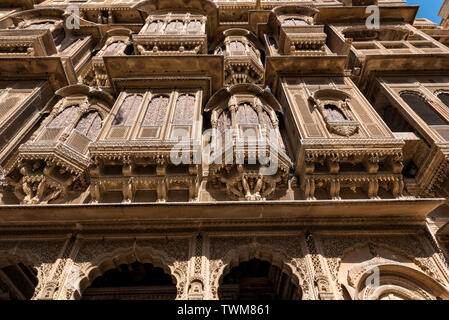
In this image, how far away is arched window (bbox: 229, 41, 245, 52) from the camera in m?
15.8

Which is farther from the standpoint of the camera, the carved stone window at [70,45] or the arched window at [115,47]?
the carved stone window at [70,45]

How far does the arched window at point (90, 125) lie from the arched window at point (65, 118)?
0.27 metres

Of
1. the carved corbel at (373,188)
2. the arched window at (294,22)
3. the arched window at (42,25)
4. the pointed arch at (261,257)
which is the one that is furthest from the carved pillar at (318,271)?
the arched window at (42,25)

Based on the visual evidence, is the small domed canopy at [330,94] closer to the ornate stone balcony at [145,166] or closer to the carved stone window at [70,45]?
the ornate stone balcony at [145,166]

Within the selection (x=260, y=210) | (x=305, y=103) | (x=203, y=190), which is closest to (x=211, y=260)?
(x=260, y=210)

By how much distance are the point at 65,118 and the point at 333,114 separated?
839 cm

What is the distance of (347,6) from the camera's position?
17.4 metres

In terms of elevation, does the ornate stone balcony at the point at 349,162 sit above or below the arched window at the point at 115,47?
below

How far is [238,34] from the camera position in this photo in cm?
1748

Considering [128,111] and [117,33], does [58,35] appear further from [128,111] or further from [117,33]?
[128,111]

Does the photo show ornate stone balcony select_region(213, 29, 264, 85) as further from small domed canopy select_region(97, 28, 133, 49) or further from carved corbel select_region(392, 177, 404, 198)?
carved corbel select_region(392, 177, 404, 198)

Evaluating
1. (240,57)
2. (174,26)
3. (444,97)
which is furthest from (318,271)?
(174,26)

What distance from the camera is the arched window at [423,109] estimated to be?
9.86 meters

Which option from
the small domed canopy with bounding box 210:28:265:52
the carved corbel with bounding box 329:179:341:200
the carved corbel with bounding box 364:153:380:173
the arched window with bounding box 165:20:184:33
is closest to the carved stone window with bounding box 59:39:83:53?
the arched window with bounding box 165:20:184:33
